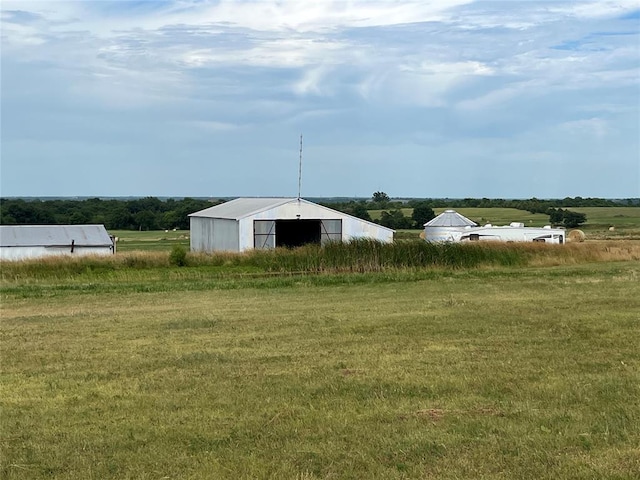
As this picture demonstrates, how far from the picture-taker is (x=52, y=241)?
48250 mm

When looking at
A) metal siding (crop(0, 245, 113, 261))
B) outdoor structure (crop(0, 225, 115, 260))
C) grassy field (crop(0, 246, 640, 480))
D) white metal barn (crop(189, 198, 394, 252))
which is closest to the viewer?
grassy field (crop(0, 246, 640, 480))

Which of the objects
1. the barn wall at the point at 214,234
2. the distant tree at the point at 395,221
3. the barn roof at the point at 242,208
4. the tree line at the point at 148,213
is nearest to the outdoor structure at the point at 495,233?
the barn roof at the point at 242,208

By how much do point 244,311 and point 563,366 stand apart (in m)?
7.70

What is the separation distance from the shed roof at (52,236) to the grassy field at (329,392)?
113 ft

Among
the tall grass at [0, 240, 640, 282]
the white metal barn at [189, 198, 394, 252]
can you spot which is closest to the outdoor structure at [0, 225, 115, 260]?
the white metal barn at [189, 198, 394, 252]

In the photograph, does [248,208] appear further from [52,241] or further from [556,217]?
[556,217]

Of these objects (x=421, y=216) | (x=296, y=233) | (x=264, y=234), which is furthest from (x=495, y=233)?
(x=421, y=216)

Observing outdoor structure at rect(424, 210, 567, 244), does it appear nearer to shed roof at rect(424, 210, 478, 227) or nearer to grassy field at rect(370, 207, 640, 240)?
shed roof at rect(424, 210, 478, 227)

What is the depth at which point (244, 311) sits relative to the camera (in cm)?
1502

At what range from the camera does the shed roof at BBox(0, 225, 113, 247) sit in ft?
157

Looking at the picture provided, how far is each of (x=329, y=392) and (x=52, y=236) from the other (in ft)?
146

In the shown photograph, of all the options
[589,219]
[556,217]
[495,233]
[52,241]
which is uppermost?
[556,217]

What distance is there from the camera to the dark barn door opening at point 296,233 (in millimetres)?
44219

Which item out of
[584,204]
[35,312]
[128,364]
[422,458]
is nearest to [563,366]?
[422,458]
